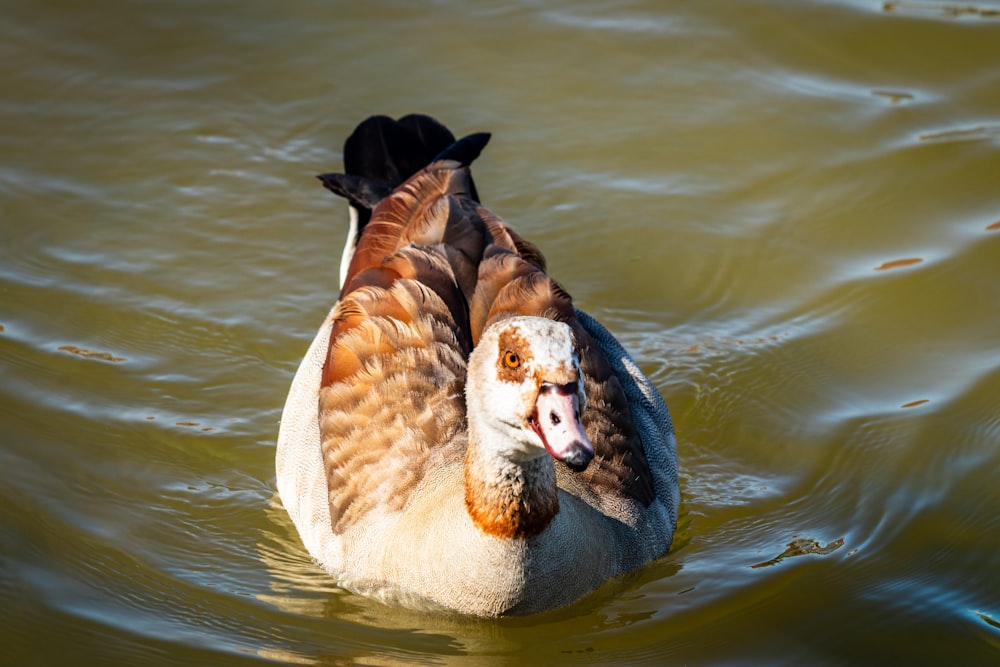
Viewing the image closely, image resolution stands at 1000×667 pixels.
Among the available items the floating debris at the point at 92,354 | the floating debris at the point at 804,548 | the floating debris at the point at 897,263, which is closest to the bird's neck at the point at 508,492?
the floating debris at the point at 804,548

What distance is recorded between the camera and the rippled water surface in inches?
261

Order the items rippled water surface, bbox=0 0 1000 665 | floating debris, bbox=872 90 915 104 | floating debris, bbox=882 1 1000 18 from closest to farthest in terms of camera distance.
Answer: rippled water surface, bbox=0 0 1000 665 → floating debris, bbox=872 90 915 104 → floating debris, bbox=882 1 1000 18

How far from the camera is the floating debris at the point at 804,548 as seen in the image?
7133mm

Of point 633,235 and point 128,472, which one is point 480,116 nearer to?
point 633,235

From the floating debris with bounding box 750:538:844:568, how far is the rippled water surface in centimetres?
3

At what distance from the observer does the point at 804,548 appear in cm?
720

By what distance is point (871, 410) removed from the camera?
8.50m

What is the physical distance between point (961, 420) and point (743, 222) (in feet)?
9.26

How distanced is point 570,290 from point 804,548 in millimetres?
3143

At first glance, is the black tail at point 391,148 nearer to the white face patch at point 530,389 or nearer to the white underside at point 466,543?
the white underside at point 466,543

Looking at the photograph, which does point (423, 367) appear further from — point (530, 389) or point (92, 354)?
point (92, 354)

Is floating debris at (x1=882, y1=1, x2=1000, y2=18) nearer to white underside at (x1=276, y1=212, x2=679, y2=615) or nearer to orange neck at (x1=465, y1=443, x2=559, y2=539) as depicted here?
white underside at (x1=276, y1=212, x2=679, y2=615)

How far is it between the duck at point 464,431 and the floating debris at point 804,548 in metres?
0.62

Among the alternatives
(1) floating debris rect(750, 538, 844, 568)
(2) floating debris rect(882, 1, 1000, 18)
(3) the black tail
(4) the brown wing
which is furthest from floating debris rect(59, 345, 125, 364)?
(2) floating debris rect(882, 1, 1000, 18)
